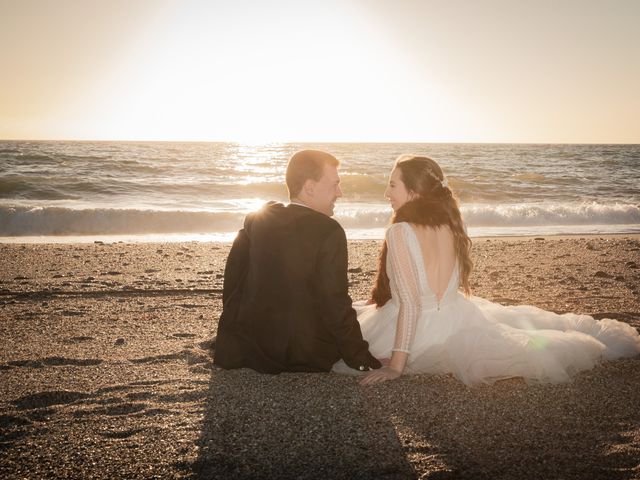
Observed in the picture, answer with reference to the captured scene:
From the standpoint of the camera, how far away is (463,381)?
4066 millimetres

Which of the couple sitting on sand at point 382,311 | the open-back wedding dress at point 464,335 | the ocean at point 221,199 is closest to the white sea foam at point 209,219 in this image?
the ocean at point 221,199

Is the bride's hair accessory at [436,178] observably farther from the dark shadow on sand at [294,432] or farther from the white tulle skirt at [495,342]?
the dark shadow on sand at [294,432]

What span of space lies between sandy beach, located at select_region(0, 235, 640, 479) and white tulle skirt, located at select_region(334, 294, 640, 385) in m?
0.12

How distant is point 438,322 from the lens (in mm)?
4289

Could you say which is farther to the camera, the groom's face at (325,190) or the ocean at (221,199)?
the ocean at (221,199)

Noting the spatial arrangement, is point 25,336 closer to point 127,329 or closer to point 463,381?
point 127,329

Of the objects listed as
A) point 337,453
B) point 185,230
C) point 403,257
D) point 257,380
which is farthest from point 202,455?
point 185,230

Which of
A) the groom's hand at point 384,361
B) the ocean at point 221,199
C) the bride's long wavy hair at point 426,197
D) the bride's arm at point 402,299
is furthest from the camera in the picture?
the ocean at point 221,199

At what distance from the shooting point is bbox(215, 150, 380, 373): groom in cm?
397

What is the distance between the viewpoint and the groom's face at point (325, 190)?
404cm

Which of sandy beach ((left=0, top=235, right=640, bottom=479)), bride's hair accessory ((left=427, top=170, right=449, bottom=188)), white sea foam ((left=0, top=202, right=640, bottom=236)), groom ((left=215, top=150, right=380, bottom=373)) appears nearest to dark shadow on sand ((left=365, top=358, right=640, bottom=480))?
sandy beach ((left=0, top=235, right=640, bottom=479))

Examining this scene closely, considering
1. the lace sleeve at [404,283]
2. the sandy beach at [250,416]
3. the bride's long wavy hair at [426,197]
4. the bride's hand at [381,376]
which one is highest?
the bride's long wavy hair at [426,197]

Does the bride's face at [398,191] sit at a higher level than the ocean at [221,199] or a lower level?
higher

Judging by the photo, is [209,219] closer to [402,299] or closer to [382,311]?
[382,311]
